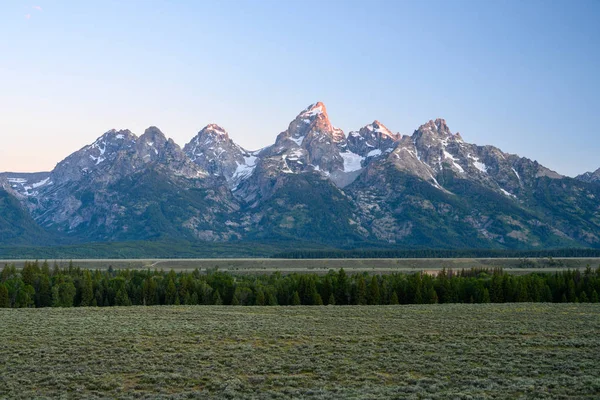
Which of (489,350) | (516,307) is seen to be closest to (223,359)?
(489,350)

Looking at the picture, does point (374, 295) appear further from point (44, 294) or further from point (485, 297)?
point (44, 294)

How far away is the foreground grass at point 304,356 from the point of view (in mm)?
35125

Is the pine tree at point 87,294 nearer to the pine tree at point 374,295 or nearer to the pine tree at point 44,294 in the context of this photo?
the pine tree at point 44,294

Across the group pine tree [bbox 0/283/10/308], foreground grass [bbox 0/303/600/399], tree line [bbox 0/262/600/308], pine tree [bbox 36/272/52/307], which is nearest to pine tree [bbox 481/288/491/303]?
tree line [bbox 0/262/600/308]

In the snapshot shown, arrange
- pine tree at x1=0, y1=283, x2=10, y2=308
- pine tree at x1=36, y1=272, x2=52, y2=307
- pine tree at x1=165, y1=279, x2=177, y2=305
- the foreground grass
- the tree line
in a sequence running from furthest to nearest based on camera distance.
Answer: pine tree at x1=165, y1=279, x2=177, y2=305 < pine tree at x1=36, y1=272, x2=52, y2=307 < the tree line < pine tree at x1=0, y1=283, x2=10, y2=308 < the foreground grass

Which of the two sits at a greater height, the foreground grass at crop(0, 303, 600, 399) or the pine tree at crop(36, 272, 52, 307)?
the foreground grass at crop(0, 303, 600, 399)

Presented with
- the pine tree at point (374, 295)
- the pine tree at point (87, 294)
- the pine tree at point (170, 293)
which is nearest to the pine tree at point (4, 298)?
the pine tree at point (87, 294)

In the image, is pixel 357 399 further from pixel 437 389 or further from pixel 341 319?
pixel 341 319

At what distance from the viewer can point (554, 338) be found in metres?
49.0

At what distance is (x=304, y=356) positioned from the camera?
43.5 meters

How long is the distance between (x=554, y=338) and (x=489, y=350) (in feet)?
25.4

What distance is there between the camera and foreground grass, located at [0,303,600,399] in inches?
1383

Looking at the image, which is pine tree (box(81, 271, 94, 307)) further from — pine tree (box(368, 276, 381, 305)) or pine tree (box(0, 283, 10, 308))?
pine tree (box(368, 276, 381, 305))

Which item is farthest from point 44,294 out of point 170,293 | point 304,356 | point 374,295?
point 304,356
